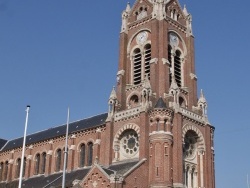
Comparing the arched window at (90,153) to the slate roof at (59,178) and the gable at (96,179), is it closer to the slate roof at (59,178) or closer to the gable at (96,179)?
→ the slate roof at (59,178)

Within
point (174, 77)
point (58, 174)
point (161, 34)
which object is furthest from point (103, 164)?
point (161, 34)

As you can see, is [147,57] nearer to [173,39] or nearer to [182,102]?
[173,39]

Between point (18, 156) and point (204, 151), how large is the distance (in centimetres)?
3164

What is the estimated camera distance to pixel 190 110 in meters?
→ 55.4

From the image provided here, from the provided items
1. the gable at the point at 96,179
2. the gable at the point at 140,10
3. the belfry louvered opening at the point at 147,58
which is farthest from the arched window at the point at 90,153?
the gable at the point at 140,10

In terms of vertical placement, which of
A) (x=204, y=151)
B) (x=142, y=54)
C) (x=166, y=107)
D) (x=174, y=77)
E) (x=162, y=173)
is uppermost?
(x=142, y=54)

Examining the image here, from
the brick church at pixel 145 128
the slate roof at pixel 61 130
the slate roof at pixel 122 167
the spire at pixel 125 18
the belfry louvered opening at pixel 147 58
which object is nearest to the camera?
the slate roof at pixel 122 167

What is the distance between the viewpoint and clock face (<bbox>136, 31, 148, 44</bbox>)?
198 ft

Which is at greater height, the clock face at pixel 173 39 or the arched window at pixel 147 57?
the clock face at pixel 173 39

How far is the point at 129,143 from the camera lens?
5375cm

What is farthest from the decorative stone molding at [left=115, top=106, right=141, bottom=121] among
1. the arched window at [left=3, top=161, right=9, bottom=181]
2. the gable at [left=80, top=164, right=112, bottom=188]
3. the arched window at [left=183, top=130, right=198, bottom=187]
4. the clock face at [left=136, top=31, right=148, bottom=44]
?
the arched window at [left=3, top=161, right=9, bottom=181]

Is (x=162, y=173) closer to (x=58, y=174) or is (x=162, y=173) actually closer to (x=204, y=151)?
(x=204, y=151)

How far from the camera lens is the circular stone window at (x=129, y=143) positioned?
2082 inches

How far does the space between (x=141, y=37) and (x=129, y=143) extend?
629 inches
